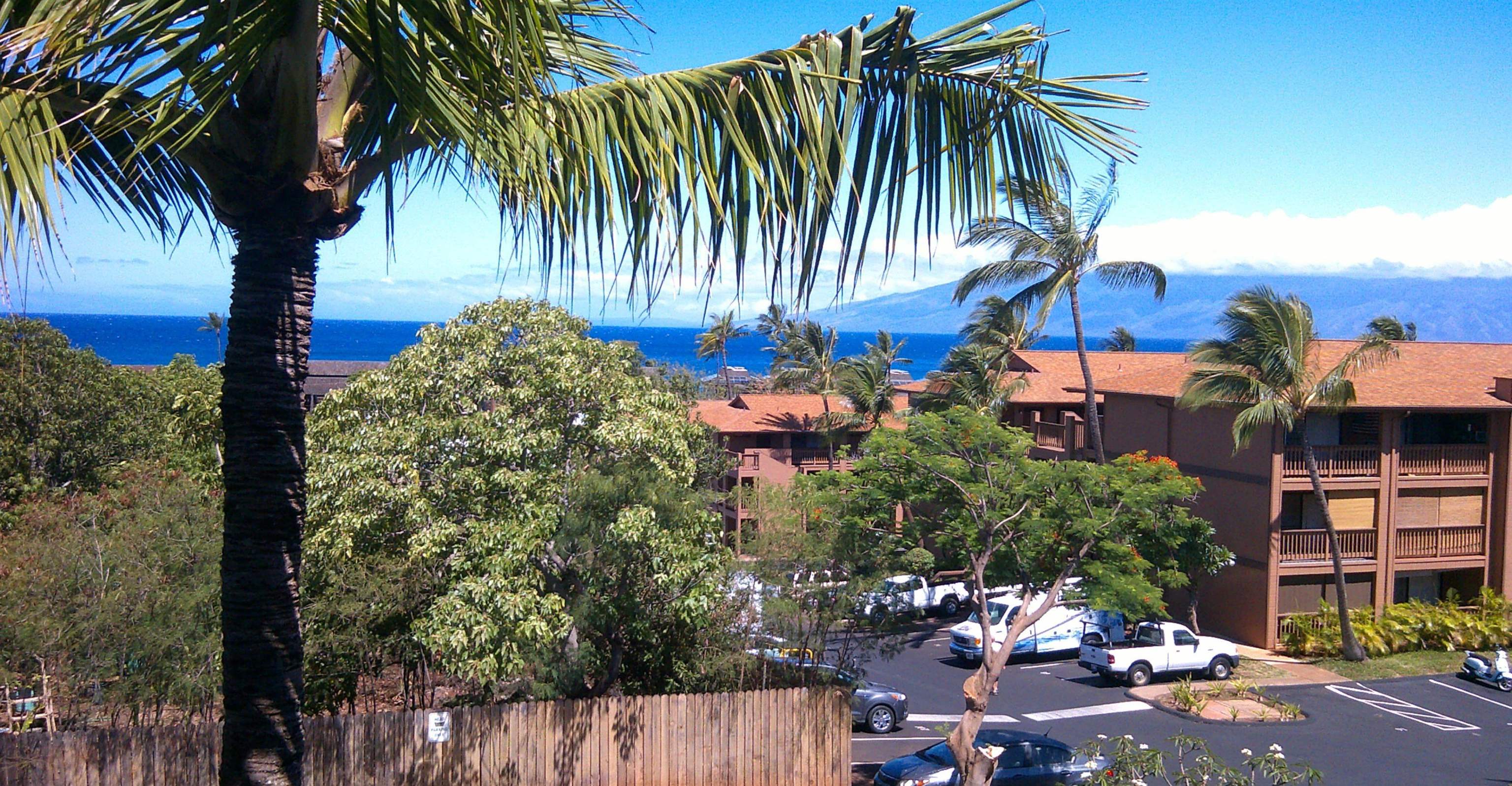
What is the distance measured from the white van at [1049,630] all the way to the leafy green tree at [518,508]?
45.2 feet

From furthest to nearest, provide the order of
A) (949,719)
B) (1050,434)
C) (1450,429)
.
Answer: (1050,434)
(1450,429)
(949,719)

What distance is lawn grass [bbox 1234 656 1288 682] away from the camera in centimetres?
2536

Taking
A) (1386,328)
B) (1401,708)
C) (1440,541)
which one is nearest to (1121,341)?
(1386,328)

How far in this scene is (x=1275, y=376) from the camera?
25.7 m

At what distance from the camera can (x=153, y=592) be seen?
41.5 feet

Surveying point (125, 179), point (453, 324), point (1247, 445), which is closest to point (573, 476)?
point (453, 324)

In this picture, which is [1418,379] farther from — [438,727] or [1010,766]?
[438,727]

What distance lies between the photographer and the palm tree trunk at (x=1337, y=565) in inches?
1031

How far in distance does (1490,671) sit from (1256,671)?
5.25 m

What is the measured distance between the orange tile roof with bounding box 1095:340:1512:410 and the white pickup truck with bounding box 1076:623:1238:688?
694cm

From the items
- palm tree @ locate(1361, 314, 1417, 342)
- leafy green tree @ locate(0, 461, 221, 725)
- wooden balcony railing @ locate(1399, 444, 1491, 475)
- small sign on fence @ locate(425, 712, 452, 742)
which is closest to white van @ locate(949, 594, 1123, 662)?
wooden balcony railing @ locate(1399, 444, 1491, 475)

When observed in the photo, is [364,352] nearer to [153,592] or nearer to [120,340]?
[120,340]

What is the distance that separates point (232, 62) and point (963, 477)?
56.6 ft

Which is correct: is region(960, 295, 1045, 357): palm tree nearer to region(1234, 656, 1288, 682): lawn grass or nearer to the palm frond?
the palm frond
